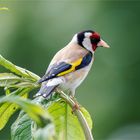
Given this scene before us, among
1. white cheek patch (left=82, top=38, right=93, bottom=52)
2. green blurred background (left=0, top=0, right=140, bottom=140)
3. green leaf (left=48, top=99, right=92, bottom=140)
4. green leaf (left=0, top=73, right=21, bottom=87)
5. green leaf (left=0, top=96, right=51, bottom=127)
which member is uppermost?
green leaf (left=0, top=96, right=51, bottom=127)

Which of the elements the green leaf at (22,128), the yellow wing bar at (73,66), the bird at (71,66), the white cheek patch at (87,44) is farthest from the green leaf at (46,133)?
the white cheek patch at (87,44)

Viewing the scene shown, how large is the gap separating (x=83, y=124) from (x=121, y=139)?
7769 mm

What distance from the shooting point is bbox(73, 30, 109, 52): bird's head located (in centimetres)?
432

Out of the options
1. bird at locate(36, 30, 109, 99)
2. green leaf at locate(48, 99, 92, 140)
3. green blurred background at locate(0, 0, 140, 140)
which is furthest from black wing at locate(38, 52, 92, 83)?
green blurred background at locate(0, 0, 140, 140)

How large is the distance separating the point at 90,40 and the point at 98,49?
735 centimetres

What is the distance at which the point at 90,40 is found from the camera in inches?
170

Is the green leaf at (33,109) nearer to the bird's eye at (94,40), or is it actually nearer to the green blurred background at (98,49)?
the bird's eye at (94,40)

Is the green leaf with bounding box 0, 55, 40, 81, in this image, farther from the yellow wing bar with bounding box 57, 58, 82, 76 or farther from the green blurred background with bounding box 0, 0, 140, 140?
the green blurred background with bounding box 0, 0, 140, 140

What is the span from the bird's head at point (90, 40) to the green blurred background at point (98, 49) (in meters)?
5.61

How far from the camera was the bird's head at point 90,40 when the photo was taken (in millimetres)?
4316

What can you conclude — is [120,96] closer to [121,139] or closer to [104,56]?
[104,56]

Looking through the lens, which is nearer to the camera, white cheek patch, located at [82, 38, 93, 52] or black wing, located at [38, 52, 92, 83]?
black wing, located at [38, 52, 92, 83]

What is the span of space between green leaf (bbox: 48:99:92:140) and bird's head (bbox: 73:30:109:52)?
215 cm

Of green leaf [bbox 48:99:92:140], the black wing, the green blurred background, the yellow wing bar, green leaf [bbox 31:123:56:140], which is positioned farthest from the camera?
the green blurred background
